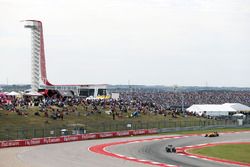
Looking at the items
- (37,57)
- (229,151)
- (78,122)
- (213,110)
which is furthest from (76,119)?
(213,110)

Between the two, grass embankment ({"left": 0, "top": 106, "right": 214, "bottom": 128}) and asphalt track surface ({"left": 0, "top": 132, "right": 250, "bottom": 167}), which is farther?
grass embankment ({"left": 0, "top": 106, "right": 214, "bottom": 128})

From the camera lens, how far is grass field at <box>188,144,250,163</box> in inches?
1343

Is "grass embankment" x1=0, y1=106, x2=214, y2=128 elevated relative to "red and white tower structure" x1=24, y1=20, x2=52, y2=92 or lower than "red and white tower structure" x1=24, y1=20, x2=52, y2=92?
lower

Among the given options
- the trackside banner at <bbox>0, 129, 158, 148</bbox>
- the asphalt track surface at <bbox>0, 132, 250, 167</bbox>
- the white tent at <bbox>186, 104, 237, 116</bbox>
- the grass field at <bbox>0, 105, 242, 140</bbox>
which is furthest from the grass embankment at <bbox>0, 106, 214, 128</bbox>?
the white tent at <bbox>186, 104, 237, 116</bbox>

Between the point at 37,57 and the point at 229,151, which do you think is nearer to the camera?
the point at 229,151

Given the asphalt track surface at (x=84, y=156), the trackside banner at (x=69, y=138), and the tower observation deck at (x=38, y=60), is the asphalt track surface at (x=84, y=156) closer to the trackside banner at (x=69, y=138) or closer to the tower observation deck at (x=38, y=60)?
the trackside banner at (x=69, y=138)

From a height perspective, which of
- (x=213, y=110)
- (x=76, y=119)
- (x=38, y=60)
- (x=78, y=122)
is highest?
(x=38, y=60)

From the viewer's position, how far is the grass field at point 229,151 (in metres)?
34.1

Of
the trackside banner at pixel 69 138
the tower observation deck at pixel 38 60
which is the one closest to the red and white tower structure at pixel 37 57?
the tower observation deck at pixel 38 60

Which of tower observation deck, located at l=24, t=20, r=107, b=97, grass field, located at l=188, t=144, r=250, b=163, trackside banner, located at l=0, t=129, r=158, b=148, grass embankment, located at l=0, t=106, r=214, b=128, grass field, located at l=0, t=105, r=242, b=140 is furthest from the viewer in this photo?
tower observation deck, located at l=24, t=20, r=107, b=97

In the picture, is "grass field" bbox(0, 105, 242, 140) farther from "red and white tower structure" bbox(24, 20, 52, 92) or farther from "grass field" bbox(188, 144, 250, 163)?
"red and white tower structure" bbox(24, 20, 52, 92)

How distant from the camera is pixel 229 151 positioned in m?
38.4

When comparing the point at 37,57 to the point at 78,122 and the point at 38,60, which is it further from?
the point at 78,122

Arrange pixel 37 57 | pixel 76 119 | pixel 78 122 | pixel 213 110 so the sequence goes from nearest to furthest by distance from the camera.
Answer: pixel 78 122 → pixel 76 119 → pixel 37 57 → pixel 213 110
